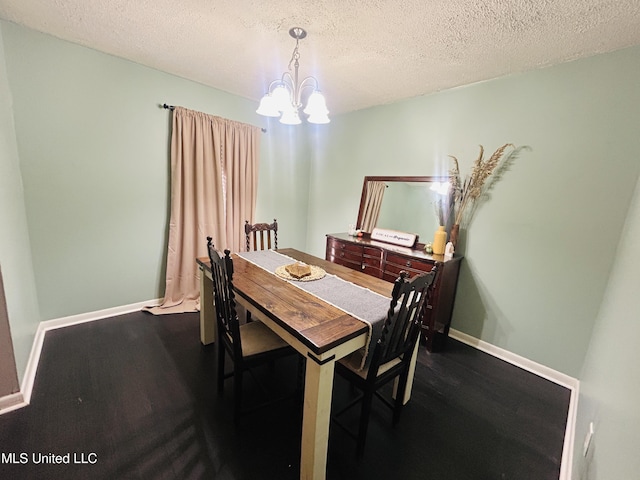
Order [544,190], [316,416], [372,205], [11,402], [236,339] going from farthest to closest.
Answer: [372,205] < [544,190] < [11,402] < [236,339] < [316,416]

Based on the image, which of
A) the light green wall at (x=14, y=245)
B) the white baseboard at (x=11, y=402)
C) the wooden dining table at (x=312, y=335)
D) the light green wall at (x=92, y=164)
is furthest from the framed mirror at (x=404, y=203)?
the white baseboard at (x=11, y=402)

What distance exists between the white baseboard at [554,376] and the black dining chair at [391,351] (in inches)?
38.6

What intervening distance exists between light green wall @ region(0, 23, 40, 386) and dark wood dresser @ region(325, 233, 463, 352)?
2.57m

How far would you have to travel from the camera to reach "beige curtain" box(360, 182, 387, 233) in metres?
3.16

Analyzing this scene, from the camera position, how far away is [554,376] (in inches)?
83.4

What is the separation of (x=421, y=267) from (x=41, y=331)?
3322mm

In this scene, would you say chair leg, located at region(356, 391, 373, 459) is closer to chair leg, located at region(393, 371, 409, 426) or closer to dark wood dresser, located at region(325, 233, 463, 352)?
chair leg, located at region(393, 371, 409, 426)

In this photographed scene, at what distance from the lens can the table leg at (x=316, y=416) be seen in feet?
3.68

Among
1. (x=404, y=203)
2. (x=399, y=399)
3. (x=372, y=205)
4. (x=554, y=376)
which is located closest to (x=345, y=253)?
(x=372, y=205)

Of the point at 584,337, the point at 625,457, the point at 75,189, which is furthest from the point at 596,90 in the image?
the point at 75,189

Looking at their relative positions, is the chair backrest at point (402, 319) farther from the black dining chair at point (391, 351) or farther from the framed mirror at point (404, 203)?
the framed mirror at point (404, 203)

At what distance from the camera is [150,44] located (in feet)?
6.77

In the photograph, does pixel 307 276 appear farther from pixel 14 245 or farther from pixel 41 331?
pixel 41 331

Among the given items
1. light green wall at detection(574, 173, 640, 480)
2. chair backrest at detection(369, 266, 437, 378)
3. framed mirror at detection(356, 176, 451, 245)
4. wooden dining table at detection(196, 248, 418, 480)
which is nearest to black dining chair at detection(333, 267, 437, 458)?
chair backrest at detection(369, 266, 437, 378)
